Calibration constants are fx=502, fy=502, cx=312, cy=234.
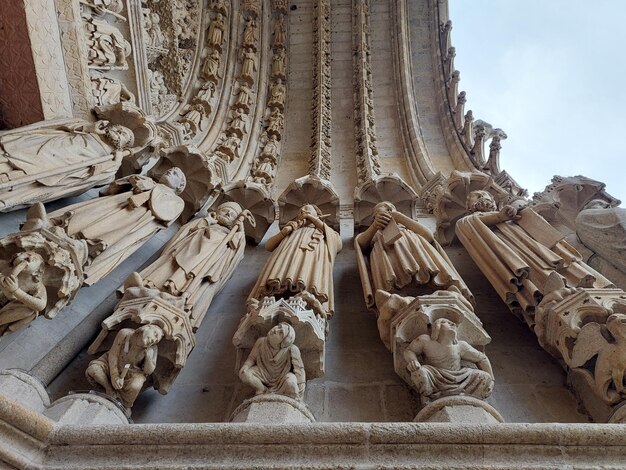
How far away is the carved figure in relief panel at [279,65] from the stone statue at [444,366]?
6.43m

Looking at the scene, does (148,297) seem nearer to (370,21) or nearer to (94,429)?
(94,429)

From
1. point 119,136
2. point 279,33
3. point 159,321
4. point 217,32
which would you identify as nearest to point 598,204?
point 159,321

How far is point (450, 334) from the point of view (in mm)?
2238

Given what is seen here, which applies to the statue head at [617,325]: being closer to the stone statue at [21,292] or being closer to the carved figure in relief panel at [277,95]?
the stone statue at [21,292]

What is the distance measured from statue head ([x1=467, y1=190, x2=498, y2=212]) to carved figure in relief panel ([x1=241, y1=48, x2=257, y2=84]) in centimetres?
436

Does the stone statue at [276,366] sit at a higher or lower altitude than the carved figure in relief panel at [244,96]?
lower

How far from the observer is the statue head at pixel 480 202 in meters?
3.99

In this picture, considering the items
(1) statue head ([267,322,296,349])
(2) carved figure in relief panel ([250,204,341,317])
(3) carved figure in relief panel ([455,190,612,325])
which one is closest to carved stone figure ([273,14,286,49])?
(2) carved figure in relief panel ([250,204,341,317])

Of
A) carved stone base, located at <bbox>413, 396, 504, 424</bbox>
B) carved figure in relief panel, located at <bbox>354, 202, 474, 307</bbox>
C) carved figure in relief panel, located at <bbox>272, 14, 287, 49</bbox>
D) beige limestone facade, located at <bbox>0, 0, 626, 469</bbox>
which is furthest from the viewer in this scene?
carved figure in relief panel, located at <bbox>272, 14, 287, 49</bbox>

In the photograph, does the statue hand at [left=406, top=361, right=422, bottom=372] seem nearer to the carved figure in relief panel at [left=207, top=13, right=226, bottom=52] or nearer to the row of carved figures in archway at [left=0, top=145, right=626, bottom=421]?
the row of carved figures in archway at [left=0, top=145, right=626, bottom=421]

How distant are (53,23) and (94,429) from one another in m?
3.22

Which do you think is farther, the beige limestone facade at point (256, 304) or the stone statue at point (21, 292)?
the stone statue at point (21, 292)

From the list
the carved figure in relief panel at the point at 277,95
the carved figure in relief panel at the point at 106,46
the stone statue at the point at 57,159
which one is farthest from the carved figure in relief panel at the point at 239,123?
the stone statue at the point at 57,159

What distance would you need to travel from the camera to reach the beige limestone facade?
5.38 ft
